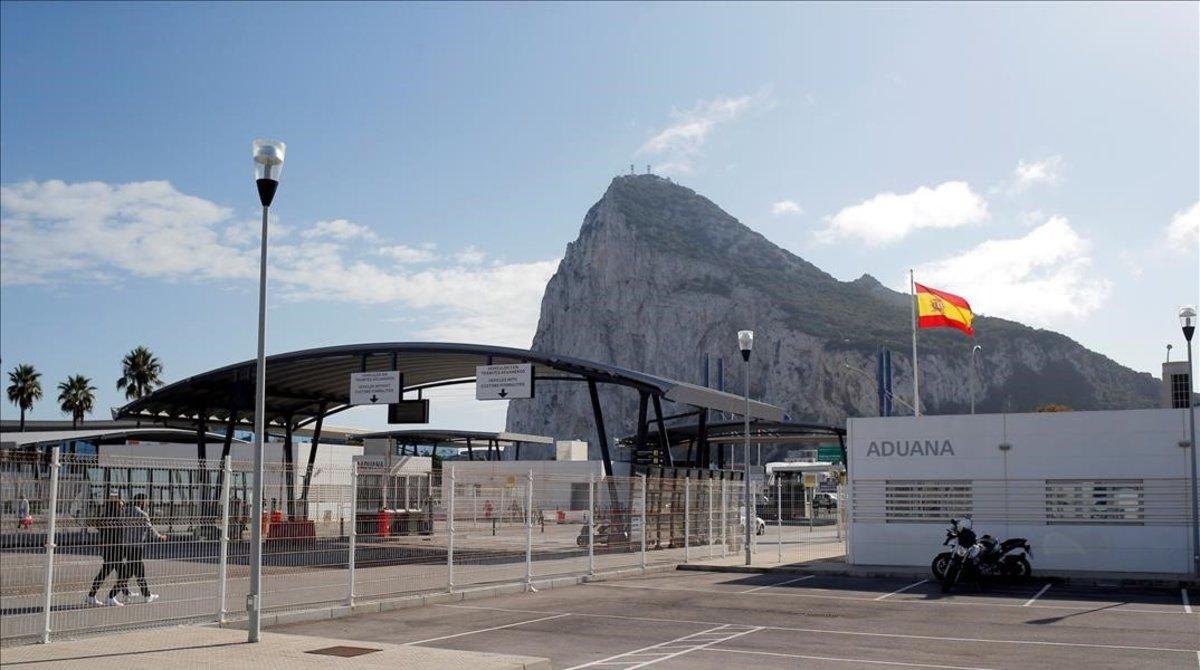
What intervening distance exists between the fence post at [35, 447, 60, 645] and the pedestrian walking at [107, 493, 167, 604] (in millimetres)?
1067

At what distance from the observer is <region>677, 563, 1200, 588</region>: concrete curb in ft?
74.1

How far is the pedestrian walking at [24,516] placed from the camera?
461 inches

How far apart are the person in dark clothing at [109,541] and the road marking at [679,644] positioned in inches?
230

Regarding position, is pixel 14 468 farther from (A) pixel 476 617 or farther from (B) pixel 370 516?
(A) pixel 476 617

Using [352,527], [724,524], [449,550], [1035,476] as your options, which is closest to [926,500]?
[1035,476]

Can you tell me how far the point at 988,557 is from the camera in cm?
2258

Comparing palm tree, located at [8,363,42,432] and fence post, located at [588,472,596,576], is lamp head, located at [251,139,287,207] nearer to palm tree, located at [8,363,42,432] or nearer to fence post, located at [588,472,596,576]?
fence post, located at [588,472,596,576]

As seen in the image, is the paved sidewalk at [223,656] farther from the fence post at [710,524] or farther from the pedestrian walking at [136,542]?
the fence post at [710,524]

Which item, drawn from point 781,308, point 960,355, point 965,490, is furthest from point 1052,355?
point 965,490

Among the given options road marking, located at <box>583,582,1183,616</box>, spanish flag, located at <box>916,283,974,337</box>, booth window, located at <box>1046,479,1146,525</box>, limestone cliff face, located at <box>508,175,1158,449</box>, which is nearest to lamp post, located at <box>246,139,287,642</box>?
road marking, located at <box>583,582,1183,616</box>

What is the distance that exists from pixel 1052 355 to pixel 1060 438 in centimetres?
17190

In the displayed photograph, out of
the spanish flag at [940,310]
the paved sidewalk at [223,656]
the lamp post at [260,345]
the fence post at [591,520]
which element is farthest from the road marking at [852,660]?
the spanish flag at [940,310]

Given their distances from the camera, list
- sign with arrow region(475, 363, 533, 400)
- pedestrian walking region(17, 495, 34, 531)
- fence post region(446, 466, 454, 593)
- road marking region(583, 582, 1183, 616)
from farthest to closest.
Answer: sign with arrow region(475, 363, 533, 400), fence post region(446, 466, 454, 593), road marking region(583, 582, 1183, 616), pedestrian walking region(17, 495, 34, 531)

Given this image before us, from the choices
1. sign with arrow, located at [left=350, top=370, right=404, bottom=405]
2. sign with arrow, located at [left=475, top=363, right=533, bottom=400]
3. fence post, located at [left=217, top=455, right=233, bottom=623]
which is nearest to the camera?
fence post, located at [left=217, top=455, right=233, bottom=623]
